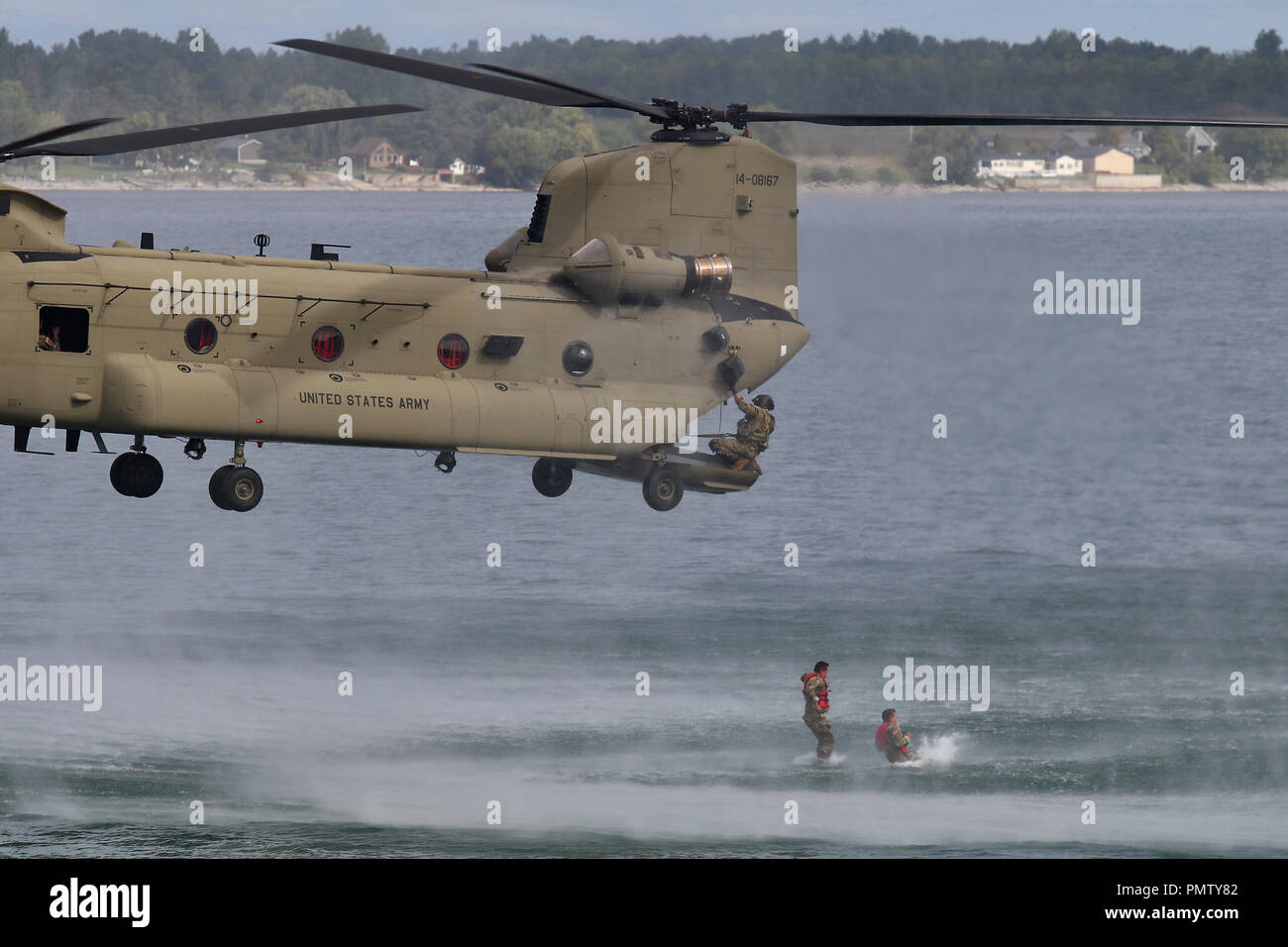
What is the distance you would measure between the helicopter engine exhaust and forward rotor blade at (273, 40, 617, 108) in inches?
100.0

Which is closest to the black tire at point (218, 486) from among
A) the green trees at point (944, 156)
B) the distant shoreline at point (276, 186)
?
the green trees at point (944, 156)

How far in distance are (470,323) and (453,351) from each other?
0.47 m

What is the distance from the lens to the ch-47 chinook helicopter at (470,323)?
88.0 feet

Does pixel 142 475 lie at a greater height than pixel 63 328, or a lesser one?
lesser

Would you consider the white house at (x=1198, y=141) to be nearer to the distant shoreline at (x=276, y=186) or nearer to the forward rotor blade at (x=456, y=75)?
the distant shoreline at (x=276, y=186)

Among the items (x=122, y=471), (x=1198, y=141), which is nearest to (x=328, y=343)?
(x=122, y=471)

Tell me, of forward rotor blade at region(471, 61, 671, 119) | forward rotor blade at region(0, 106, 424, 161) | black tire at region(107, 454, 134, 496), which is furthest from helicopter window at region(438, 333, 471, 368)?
black tire at region(107, 454, 134, 496)

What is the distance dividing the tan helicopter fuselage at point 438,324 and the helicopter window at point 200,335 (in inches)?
2.6

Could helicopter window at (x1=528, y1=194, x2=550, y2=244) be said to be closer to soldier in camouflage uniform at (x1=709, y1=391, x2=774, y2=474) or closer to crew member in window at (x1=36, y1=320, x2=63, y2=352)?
soldier in camouflage uniform at (x1=709, y1=391, x2=774, y2=474)

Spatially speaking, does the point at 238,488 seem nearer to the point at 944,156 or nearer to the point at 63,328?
the point at 63,328

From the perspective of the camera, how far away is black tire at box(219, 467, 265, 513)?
27.8 m

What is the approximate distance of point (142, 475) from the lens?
28.4 meters

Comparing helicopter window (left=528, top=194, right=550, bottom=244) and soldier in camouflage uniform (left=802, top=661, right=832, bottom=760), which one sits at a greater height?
helicopter window (left=528, top=194, right=550, bottom=244)
